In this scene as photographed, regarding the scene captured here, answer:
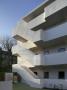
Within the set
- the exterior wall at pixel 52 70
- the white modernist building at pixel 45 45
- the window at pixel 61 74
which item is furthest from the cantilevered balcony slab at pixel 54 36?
the window at pixel 61 74

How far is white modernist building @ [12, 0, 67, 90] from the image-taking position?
2625cm

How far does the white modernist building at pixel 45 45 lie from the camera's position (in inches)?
1033

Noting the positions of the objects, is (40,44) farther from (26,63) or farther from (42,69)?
(26,63)

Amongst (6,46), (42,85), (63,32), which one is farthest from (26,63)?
(6,46)

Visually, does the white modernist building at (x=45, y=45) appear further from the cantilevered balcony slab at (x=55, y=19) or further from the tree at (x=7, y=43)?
the tree at (x=7, y=43)

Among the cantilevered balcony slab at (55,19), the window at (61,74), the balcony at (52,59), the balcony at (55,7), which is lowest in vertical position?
the window at (61,74)

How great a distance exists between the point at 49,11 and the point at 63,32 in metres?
3.51

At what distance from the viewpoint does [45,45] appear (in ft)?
104

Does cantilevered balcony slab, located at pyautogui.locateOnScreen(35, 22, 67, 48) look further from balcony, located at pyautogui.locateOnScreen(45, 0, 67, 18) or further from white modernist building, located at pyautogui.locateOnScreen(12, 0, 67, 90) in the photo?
balcony, located at pyautogui.locateOnScreen(45, 0, 67, 18)

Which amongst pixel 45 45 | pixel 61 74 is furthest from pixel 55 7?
pixel 61 74

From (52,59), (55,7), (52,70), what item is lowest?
(52,70)

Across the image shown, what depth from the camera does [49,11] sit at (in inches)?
1089

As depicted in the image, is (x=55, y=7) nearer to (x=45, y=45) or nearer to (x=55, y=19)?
(x=55, y=19)

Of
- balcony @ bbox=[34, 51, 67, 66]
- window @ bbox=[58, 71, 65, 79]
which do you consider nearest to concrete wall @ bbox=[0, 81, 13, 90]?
balcony @ bbox=[34, 51, 67, 66]
